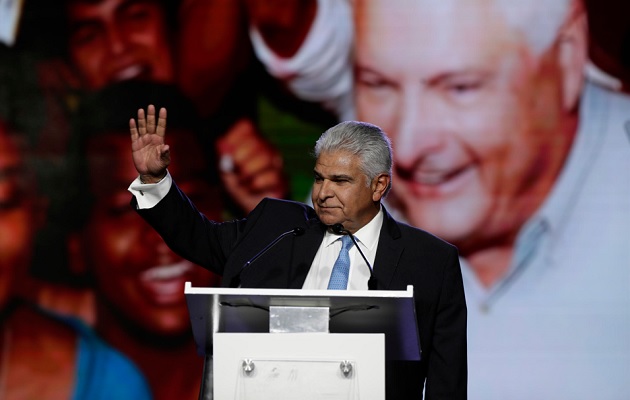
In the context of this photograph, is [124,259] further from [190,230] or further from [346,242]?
[346,242]

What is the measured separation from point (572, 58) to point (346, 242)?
2006 mm

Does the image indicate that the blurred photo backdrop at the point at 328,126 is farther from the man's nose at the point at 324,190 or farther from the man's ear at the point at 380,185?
the man's nose at the point at 324,190

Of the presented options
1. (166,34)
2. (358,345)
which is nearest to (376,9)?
(166,34)

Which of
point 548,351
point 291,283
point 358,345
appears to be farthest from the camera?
point 548,351

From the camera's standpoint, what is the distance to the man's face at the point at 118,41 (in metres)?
4.17

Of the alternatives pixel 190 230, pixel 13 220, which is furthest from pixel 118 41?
pixel 190 230

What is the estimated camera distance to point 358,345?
6.39 ft

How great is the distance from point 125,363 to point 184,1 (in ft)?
5.40

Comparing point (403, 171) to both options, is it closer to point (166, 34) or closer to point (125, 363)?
point (166, 34)

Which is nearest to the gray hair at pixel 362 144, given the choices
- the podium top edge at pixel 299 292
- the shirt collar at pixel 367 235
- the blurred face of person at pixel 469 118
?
the shirt collar at pixel 367 235

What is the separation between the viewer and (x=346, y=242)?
8.05 ft

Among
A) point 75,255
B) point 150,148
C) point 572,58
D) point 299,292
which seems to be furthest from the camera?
point 75,255

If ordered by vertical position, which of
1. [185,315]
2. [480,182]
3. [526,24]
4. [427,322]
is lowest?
[427,322]

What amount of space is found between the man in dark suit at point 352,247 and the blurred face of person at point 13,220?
1.92 meters
